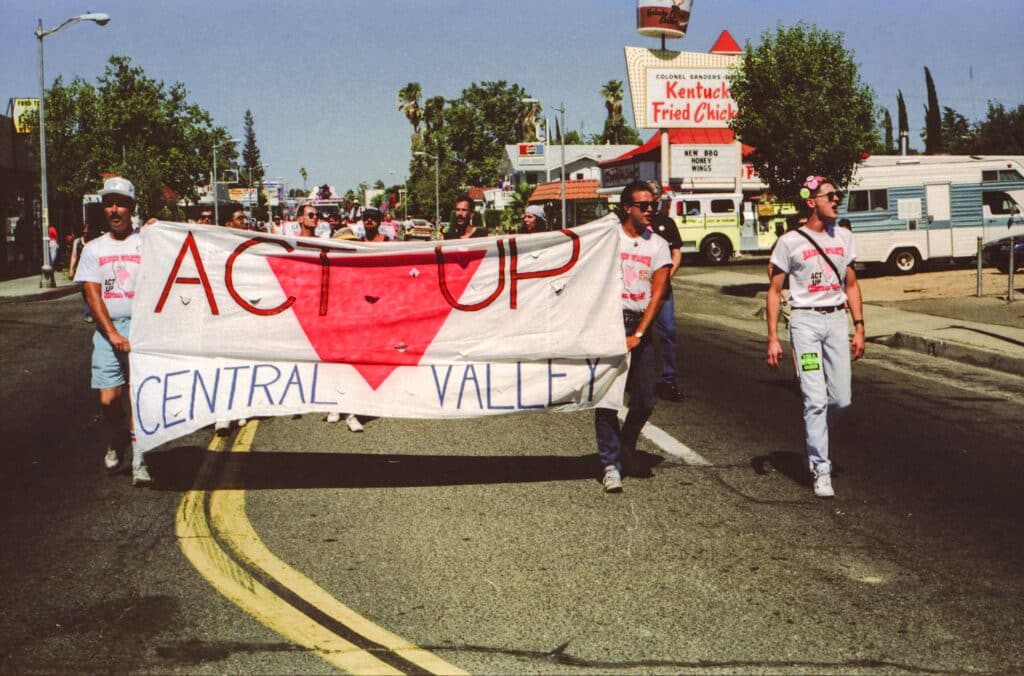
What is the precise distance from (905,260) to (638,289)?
24.4 metres

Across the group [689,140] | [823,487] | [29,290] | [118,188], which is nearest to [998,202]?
[689,140]

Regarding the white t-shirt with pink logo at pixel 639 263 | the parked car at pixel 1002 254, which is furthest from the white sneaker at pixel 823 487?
the parked car at pixel 1002 254

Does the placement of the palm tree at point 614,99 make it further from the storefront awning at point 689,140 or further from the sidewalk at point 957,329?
the sidewalk at point 957,329

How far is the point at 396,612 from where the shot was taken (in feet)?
16.5

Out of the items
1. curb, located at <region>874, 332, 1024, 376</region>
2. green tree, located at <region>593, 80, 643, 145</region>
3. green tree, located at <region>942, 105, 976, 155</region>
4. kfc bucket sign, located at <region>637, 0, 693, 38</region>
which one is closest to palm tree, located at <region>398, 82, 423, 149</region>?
green tree, located at <region>593, 80, 643, 145</region>

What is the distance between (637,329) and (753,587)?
7.99ft

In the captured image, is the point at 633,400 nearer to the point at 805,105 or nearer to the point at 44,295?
the point at 805,105

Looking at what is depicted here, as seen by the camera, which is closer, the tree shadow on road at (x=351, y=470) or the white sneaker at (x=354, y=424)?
the tree shadow on road at (x=351, y=470)

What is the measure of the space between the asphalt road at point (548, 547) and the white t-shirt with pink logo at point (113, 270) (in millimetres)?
1246

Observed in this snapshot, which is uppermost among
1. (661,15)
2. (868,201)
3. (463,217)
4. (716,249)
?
(661,15)

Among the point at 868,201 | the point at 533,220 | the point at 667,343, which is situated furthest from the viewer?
the point at 868,201

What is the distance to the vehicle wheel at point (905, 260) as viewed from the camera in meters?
29.8

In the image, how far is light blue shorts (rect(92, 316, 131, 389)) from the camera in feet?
24.9

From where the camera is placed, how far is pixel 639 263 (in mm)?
7480
